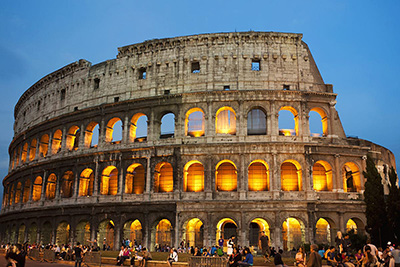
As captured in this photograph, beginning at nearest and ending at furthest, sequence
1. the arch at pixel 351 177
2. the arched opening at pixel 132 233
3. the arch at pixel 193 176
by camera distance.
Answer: the arch at pixel 351 177 < the arch at pixel 193 176 < the arched opening at pixel 132 233

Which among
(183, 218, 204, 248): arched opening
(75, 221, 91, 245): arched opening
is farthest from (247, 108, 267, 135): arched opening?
(75, 221, 91, 245): arched opening

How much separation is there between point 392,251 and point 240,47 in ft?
63.8

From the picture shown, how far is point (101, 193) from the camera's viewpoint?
31.2 metres

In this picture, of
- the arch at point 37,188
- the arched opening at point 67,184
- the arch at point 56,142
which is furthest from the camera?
the arch at point 37,188

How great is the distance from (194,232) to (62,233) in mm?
12442

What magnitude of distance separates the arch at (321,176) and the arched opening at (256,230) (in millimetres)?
4923

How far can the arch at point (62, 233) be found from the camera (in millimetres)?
32625

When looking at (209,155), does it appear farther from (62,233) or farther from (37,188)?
(37,188)

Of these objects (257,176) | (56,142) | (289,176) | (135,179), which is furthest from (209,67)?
(56,142)

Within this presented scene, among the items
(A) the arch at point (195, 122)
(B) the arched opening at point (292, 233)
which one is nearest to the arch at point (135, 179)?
(A) the arch at point (195, 122)

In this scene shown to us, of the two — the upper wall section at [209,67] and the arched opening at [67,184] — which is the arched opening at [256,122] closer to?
the upper wall section at [209,67]

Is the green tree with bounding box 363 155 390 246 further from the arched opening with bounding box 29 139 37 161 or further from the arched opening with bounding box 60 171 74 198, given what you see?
the arched opening with bounding box 29 139 37 161

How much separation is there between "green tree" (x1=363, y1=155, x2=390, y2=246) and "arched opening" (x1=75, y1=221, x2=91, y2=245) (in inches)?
845

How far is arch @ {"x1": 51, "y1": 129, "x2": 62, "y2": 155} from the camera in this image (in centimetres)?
3628
